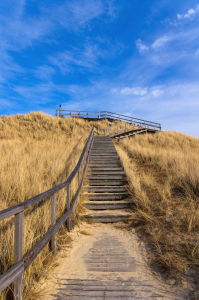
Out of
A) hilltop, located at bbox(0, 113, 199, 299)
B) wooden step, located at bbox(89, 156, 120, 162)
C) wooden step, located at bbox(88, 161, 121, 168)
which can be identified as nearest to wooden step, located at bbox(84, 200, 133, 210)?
hilltop, located at bbox(0, 113, 199, 299)

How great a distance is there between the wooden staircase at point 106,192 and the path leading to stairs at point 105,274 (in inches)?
38.1

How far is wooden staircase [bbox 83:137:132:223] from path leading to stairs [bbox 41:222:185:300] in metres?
0.97

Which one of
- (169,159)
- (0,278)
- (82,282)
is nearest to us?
(0,278)

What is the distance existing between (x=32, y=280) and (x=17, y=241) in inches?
36.0

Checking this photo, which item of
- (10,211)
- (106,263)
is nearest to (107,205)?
(106,263)

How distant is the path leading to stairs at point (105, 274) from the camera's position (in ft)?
7.56

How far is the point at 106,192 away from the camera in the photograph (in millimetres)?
6582

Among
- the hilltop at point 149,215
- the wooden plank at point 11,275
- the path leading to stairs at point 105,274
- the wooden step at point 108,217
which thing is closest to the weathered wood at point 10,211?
the wooden plank at point 11,275

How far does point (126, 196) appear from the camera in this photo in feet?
20.2

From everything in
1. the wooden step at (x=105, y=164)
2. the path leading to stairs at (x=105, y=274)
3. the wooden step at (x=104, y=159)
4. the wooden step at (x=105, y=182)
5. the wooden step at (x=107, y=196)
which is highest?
the wooden step at (x=104, y=159)

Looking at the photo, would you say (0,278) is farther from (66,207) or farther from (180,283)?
(66,207)

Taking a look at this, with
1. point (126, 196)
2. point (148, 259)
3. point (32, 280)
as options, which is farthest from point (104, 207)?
point (32, 280)

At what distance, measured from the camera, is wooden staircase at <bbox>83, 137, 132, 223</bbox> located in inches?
198

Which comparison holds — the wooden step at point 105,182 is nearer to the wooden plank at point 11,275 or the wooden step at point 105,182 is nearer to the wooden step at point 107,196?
the wooden step at point 107,196
